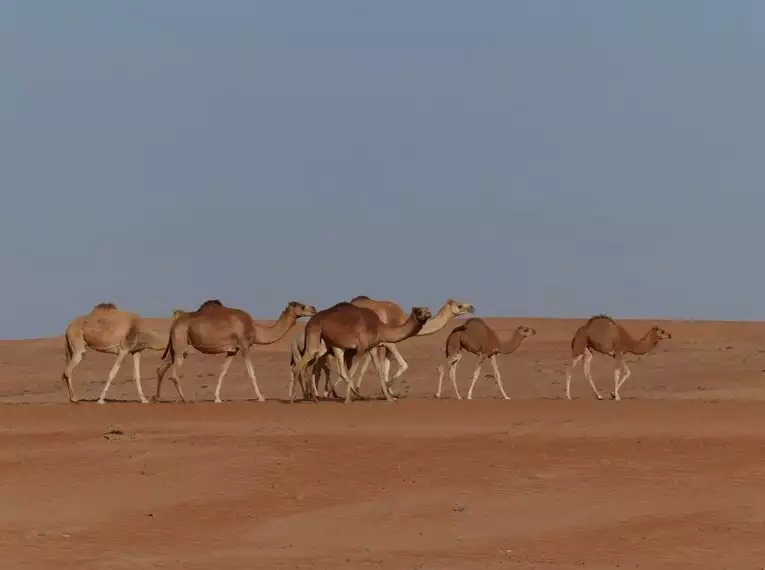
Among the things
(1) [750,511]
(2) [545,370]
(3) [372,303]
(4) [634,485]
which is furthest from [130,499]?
(2) [545,370]

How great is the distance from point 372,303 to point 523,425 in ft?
19.5

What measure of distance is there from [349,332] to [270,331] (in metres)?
1.99

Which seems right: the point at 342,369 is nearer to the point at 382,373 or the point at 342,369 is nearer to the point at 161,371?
the point at 382,373

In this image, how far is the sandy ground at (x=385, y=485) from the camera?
1396 cm

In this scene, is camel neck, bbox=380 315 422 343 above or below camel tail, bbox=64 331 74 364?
above

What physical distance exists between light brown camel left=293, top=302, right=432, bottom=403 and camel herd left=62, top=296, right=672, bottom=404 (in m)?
0.01

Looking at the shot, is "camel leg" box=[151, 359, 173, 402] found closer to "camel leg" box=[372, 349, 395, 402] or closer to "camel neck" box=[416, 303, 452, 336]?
"camel leg" box=[372, 349, 395, 402]

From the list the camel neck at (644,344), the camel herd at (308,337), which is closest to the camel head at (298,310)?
the camel herd at (308,337)

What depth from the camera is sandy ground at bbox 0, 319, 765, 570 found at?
14.0 metres

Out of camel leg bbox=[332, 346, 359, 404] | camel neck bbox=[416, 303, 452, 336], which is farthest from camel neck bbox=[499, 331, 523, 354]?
camel leg bbox=[332, 346, 359, 404]

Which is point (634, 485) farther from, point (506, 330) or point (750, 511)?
point (506, 330)

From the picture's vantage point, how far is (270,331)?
23.0 m

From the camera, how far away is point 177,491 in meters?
16.2

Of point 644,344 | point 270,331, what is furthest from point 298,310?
point 644,344
